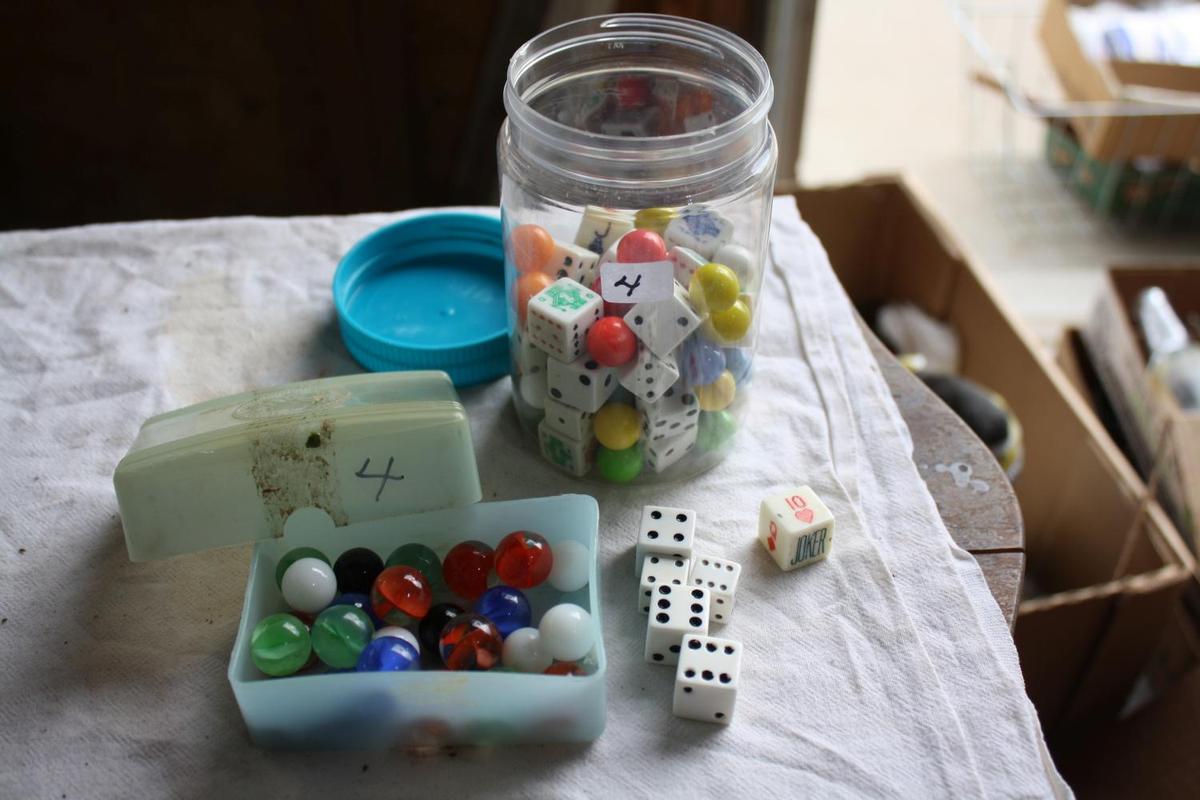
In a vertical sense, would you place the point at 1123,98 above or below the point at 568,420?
below

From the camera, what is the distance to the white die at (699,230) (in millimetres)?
841

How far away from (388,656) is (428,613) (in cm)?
6

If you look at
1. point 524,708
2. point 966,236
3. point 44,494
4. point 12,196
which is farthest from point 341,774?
point 966,236

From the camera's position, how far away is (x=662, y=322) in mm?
814

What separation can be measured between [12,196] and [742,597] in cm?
175

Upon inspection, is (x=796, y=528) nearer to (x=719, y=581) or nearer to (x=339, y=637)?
(x=719, y=581)

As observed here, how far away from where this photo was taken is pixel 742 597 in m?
0.81

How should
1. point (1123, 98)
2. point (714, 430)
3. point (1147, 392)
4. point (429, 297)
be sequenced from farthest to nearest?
point (1123, 98), point (1147, 392), point (429, 297), point (714, 430)

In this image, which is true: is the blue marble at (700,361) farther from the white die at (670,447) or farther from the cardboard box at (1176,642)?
the cardboard box at (1176,642)

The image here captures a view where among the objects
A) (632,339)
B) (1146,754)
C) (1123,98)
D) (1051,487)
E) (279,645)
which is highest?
(632,339)

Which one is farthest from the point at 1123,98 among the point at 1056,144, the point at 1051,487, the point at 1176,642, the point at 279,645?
the point at 279,645

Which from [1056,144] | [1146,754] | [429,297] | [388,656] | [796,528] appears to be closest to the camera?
[388,656]

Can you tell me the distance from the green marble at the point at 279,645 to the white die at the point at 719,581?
0.28 meters

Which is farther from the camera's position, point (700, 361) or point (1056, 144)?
point (1056, 144)
